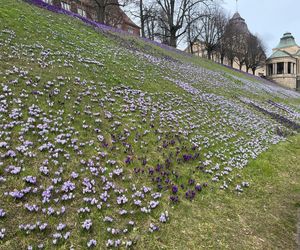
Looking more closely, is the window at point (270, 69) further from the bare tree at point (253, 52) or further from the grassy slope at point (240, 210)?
the grassy slope at point (240, 210)

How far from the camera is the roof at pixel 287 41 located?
300 ft

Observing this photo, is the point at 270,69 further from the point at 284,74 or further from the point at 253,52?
the point at 253,52

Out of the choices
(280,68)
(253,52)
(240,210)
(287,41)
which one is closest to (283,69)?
(280,68)

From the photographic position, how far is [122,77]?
12383 millimetres

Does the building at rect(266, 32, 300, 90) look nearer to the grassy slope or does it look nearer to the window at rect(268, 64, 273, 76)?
the window at rect(268, 64, 273, 76)

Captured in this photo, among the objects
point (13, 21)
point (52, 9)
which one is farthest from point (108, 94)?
point (52, 9)

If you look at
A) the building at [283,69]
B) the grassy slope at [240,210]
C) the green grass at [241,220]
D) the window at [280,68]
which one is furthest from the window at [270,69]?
the green grass at [241,220]

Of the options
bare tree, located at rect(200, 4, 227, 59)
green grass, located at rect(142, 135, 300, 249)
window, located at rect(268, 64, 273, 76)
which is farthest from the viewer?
window, located at rect(268, 64, 273, 76)

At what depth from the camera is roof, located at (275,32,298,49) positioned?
9156 centimetres

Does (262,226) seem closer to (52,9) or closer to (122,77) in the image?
(122,77)

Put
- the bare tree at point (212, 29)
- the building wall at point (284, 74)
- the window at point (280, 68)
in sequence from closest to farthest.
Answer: the bare tree at point (212, 29)
the building wall at point (284, 74)
the window at point (280, 68)

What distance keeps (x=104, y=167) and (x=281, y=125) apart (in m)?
13.1

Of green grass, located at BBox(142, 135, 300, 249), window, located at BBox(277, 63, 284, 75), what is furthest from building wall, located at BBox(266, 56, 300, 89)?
green grass, located at BBox(142, 135, 300, 249)

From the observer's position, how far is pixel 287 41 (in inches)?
3681
